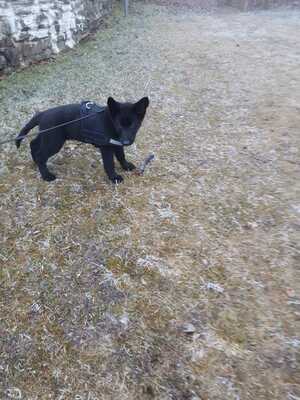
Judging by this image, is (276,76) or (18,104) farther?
(276,76)

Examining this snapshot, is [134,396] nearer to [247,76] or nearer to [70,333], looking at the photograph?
[70,333]

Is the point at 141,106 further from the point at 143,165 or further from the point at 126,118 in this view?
the point at 143,165

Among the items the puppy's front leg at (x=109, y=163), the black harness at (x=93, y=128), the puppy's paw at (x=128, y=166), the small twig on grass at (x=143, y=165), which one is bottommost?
the small twig on grass at (x=143, y=165)

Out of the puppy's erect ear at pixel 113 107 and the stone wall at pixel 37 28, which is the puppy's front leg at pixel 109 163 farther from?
the stone wall at pixel 37 28

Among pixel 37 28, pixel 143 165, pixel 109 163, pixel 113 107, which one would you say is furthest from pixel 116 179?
pixel 37 28

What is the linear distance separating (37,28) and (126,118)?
5805 millimetres

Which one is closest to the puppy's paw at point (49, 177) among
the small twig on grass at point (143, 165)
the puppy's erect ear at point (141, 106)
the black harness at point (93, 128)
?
the black harness at point (93, 128)

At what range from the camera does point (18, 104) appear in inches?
263

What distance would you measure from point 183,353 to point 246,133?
4.37m

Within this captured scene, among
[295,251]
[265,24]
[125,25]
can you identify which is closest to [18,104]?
[295,251]

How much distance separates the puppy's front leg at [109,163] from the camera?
4.27 meters

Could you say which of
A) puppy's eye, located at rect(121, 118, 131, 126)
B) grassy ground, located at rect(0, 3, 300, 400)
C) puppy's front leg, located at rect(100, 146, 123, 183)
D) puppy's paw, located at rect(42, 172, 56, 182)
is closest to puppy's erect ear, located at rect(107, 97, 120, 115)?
puppy's eye, located at rect(121, 118, 131, 126)

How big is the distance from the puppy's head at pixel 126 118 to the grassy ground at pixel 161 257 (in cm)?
101

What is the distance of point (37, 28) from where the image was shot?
8.02m
